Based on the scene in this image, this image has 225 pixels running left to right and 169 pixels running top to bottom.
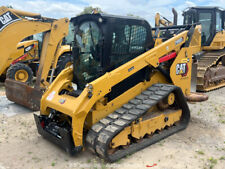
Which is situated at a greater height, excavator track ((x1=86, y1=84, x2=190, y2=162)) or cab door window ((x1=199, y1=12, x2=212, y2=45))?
cab door window ((x1=199, y1=12, x2=212, y2=45))

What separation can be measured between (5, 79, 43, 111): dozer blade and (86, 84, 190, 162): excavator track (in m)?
2.95

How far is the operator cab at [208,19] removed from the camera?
941 centimetres

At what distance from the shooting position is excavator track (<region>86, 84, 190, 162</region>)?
135 inches

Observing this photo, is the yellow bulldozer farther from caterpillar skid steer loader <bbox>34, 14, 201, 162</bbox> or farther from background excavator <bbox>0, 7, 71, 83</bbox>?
background excavator <bbox>0, 7, 71, 83</bbox>

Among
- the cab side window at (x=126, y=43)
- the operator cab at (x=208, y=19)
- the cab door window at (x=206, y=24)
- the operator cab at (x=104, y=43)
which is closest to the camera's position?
the operator cab at (x=104, y=43)

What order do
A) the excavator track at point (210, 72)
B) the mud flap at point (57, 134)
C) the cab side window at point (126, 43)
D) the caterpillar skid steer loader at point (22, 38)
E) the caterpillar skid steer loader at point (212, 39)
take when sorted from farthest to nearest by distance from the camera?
the caterpillar skid steer loader at point (212, 39), the excavator track at point (210, 72), the caterpillar skid steer loader at point (22, 38), the cab side window at point (126, 43), the mud flap at point (57, 134)

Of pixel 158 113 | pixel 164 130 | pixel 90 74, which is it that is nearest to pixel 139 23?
pixel 90 74

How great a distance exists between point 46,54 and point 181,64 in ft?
12.5

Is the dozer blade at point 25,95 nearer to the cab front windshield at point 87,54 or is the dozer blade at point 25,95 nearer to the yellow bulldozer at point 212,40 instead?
the cab front windshield at point 87,54

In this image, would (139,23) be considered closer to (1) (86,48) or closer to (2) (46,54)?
(1) (86,48)

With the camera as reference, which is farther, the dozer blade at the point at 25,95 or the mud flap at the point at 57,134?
the dozer blade at the point at 25,95

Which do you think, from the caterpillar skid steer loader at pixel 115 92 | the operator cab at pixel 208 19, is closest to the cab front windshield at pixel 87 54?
the caterpillar skid steer loader at pixel 115 92

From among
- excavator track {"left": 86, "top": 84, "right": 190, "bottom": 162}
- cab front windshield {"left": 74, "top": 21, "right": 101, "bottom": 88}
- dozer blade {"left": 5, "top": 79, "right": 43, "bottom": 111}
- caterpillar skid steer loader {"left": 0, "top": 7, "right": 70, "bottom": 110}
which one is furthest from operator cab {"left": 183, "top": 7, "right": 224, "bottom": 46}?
dozer blade {"left": 5, "top": 79, "right": 43, "bottom": 111}

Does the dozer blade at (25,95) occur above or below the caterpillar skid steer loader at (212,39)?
below
